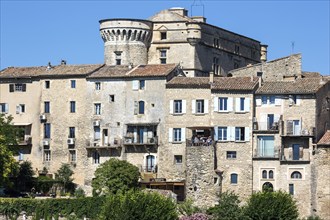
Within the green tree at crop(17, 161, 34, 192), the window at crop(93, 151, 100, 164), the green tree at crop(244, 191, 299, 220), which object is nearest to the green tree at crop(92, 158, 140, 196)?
the window at crop(93, 151, 100, 164)

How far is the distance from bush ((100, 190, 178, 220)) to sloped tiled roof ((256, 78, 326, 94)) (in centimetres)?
1380

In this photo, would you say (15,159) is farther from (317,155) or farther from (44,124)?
(317,155)

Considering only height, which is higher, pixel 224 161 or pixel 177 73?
pixel 177 73

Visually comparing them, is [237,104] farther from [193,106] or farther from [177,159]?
[177,159]

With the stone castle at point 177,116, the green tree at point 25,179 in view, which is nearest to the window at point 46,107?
the stone castle at point 177,116

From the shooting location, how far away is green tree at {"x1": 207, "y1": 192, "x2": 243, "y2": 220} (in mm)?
98125

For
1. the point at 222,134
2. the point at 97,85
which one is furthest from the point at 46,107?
the point at 222,134

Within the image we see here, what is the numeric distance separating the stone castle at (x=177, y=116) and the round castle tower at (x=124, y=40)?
0.28ft

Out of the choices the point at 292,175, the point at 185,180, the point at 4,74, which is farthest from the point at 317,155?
the point at 4,74

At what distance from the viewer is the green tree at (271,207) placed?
321 ft

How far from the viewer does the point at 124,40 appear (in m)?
114

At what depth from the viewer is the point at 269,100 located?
104 m

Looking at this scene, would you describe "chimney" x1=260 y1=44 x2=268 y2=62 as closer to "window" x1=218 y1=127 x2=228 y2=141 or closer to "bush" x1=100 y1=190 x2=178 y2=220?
"window" x1=218 y1=127 x2=228 y2=141

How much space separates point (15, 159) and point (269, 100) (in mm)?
20951
